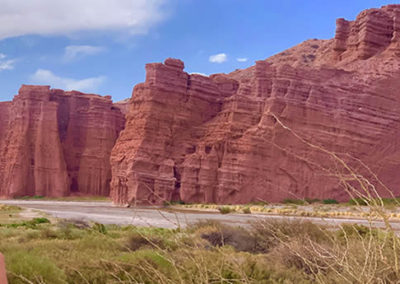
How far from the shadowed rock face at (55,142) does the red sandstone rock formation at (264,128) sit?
66.9ft

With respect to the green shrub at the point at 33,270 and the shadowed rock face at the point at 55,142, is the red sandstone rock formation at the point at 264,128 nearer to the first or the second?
the shadowed rock face at the point at 55,142

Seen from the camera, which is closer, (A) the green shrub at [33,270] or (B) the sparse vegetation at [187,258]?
(B) the sparse vegetation at [187,258]

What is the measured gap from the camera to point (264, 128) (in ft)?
153

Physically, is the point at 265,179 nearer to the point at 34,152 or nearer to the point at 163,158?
the point at 163,158

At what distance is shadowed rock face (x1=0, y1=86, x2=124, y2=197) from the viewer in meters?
69.5

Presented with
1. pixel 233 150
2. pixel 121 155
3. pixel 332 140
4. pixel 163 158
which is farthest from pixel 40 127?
pixel 332 140

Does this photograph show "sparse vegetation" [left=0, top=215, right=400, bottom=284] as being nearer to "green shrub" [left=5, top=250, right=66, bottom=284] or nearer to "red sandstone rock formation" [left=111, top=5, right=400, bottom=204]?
"green shrub" [left=5, top=250, right=66, bottom=284]

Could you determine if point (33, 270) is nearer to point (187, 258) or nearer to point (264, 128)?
point (187, 258)

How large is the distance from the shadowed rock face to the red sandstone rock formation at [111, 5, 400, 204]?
20.4m

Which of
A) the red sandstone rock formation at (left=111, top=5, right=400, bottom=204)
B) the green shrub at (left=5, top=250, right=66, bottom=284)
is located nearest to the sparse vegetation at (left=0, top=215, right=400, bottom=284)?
the green shrub at (left=5, top=250, right=66, bottom=284)

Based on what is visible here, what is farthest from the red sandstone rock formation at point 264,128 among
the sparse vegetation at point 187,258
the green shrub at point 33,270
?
the green shrub at point 33,270

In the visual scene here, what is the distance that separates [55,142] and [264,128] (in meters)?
38.5

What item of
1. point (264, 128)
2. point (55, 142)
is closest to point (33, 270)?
point (264, 128)

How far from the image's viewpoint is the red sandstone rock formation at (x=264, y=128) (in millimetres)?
46375
